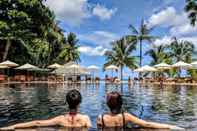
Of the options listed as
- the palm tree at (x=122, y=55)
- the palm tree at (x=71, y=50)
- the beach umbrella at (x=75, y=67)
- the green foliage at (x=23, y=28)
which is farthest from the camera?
the palm tree at (x=71, y=50)

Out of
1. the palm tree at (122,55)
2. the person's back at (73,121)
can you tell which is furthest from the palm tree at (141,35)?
the person's back at (73,121)

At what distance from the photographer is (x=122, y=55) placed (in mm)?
63312

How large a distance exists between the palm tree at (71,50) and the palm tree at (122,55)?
6.86m

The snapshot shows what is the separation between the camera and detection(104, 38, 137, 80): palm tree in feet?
208

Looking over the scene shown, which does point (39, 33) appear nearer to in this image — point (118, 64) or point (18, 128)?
point (118, 64)

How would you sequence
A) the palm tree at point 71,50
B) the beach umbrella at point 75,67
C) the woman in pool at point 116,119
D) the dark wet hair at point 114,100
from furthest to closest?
the palm tree at point 71,50 < the beach umbrella at point 75,67 < the woman in pool at point 116,119 < the dark wet hair at point 114,100

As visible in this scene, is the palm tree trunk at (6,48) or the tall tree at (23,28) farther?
the palm tree trunk at (6,48)

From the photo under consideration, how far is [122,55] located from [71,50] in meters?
10.0

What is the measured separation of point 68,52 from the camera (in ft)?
222

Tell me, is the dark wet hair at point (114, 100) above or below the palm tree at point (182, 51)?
below

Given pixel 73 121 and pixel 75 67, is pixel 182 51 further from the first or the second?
pixel 73 121

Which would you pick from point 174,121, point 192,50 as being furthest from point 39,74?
point 174,121

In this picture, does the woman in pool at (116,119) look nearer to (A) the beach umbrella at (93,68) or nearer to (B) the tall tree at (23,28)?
(B) the tall tree at (23,28)

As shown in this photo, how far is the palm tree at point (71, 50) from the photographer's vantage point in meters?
66.5
